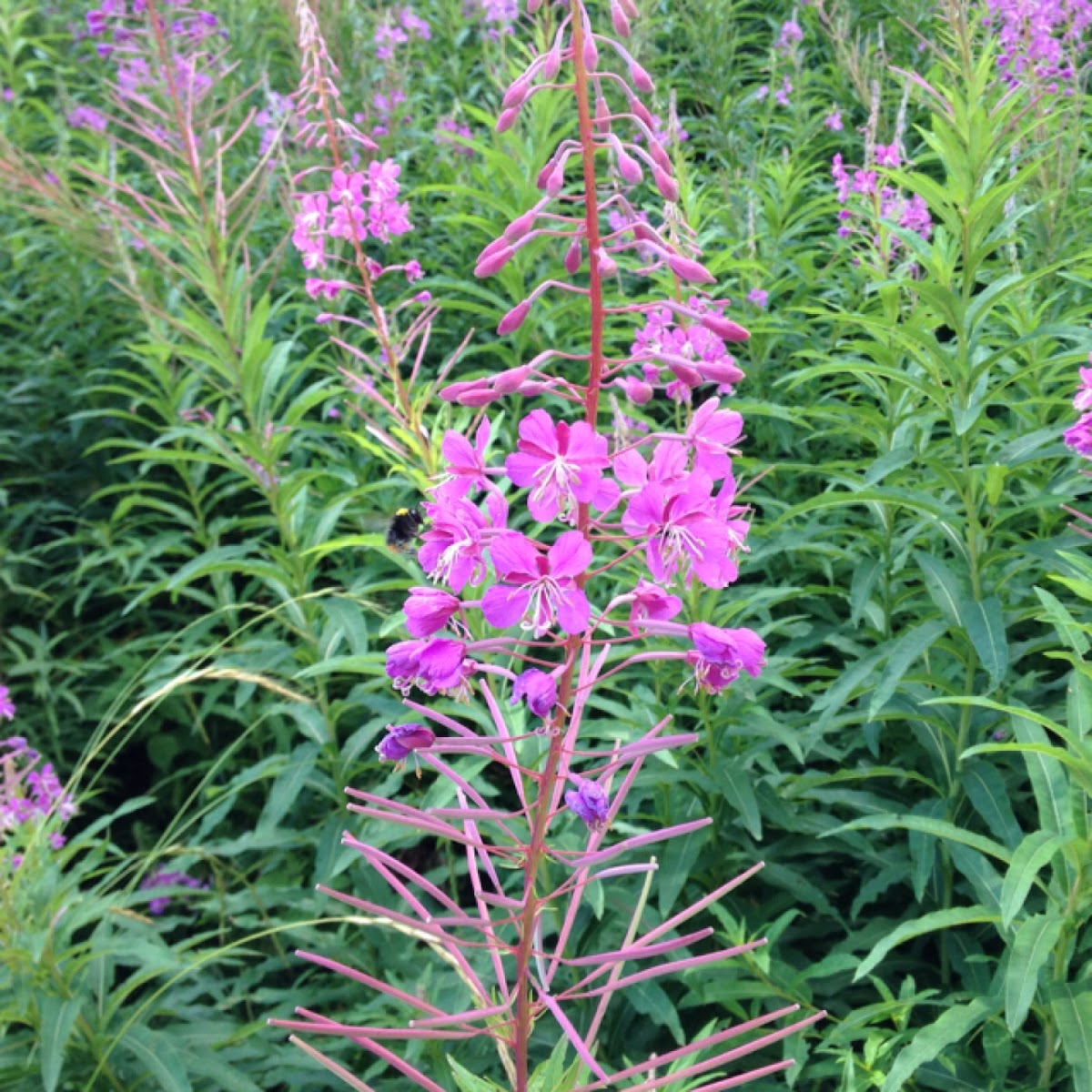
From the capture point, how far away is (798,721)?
2.98 meters

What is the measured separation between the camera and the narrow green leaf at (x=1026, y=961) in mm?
1953

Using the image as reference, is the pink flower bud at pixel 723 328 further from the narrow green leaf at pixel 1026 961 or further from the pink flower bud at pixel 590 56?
the narrow green leaf at pixel 1026 961

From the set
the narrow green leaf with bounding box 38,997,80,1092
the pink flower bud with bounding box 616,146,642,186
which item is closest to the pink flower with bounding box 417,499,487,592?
the pink flower bud with bounding box 616,146,642,186

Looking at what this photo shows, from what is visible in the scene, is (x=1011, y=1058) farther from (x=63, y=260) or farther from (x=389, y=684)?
(x=63, y=260)

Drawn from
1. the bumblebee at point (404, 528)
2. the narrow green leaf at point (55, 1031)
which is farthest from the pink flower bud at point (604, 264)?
the narrow green leaf at point (55, 1031)

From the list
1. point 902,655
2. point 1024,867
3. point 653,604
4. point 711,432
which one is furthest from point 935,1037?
point 711,432

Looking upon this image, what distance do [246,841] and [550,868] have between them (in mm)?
1060

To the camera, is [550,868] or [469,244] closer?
[550,868]

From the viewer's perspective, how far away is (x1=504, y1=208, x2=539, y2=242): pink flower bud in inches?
56.9

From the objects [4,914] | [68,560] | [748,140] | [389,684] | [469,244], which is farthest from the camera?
[748,140]

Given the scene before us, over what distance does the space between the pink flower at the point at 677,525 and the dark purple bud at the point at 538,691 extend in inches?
7.2

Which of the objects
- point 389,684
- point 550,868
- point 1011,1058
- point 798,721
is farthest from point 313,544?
point 1011,1058

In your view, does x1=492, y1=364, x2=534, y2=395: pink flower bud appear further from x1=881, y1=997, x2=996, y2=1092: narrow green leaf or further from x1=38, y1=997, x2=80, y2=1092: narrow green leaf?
x1=38, y1=997, x2=80, y2=1092: narrow green leaf

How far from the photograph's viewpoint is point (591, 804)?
4.48ft
